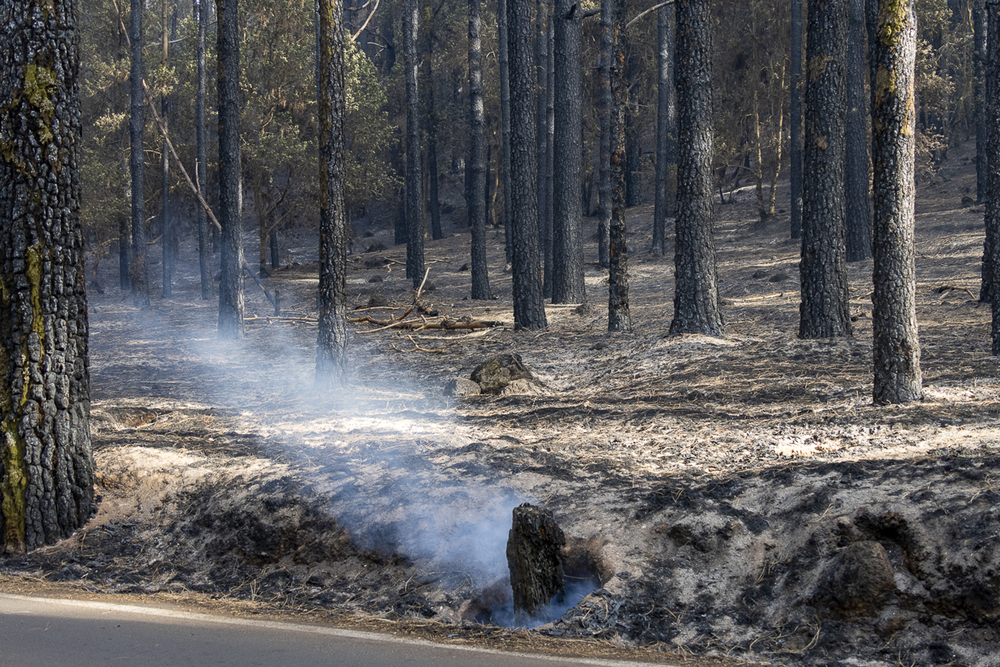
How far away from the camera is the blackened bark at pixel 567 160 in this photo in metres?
17.5

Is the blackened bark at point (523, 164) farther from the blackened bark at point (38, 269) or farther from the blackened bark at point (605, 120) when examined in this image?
the blackened bark at point (38, 269)

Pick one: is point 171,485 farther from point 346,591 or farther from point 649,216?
point 649,216

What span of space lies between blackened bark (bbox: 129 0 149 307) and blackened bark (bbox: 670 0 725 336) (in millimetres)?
18568

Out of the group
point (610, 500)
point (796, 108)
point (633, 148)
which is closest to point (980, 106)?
point (796, 108)

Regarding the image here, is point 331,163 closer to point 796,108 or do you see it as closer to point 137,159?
point 137,159

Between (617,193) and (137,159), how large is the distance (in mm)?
18551

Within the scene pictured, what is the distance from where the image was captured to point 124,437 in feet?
28.3

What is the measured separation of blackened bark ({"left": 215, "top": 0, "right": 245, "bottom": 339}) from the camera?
15.5 meters

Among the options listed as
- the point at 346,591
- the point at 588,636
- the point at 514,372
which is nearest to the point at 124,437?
the point at 346,591

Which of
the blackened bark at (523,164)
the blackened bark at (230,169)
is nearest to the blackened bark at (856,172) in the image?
the blackened bark at (523,164)

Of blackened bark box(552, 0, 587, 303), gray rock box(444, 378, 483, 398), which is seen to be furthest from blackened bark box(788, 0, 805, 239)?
gray rock box(444, 378, 483, 398)

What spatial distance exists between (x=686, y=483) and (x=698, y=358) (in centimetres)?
455

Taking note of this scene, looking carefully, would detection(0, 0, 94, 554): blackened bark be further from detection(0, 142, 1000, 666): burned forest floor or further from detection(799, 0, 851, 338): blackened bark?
detection(799, 0, 851, 338): blackened bark

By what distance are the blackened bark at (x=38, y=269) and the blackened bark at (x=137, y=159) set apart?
19.7 metres
